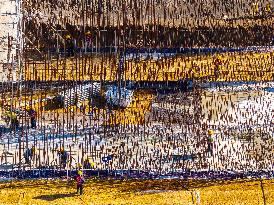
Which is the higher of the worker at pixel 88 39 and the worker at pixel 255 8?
the worker at pixel 255 8

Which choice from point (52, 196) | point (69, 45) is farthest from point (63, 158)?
point (69, 45)

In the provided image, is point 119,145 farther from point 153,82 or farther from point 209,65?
point 209,65

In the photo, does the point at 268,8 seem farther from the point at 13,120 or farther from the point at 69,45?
the point at 13,120

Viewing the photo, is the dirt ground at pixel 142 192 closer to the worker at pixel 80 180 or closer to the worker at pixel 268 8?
the worker at pixel 80 180

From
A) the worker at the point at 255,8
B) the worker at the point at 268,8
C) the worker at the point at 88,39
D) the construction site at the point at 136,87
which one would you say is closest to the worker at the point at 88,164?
the construction site at the point at 136,87

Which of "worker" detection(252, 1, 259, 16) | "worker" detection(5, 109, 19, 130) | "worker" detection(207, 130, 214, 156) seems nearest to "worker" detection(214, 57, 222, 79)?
"worker" detection(252, 1, 259, 16)

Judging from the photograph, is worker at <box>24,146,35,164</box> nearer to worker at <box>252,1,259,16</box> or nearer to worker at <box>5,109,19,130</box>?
worker at <box>5,109,19,130</box>

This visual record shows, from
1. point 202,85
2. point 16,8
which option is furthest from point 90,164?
point 16,8
